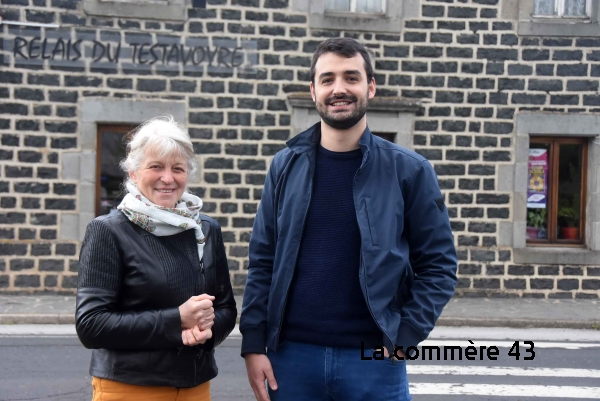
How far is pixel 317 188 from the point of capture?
2654 mm

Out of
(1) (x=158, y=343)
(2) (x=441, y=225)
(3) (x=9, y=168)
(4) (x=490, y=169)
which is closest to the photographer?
(1) (x=158, y=343)

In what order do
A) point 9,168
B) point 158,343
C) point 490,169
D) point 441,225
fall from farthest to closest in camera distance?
1. point 490,169
2. point 9,168
3. point 441,225
4. point 158,343

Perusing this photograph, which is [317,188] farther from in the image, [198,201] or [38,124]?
[38,124]

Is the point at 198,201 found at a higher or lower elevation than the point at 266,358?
higher

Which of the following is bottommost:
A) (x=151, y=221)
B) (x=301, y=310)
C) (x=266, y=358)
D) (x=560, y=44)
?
(x=266, y=358)

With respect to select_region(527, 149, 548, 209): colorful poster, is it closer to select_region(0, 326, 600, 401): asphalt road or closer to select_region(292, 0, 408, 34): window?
select_region(292, 0, 408, 34): window

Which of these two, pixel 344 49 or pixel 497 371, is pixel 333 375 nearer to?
pixel 344 49

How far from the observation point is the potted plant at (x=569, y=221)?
10.9 metres

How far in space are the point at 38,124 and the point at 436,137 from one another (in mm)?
A: 5851

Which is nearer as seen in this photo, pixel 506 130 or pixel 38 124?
pixel 38 124

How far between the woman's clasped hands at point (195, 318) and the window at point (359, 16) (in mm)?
8334

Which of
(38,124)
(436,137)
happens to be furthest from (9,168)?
(436,137)

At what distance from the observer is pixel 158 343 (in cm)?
240

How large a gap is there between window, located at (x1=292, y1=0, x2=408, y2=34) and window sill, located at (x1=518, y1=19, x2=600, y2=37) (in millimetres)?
1648
